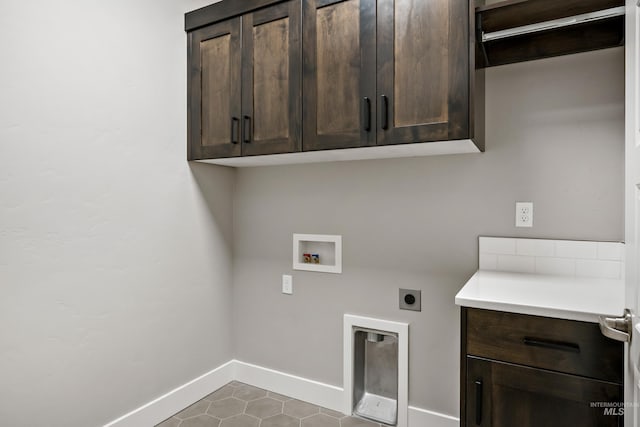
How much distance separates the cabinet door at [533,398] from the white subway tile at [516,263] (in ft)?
1.94

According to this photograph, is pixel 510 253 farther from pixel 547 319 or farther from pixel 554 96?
pixel 554 96

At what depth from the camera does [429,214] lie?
6.41ft

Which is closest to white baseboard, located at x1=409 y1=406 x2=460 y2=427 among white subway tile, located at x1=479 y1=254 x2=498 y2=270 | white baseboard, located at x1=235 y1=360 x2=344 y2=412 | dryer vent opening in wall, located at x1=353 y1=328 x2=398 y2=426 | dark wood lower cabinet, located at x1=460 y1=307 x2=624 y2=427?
dryer vent opening in wall, located at x1=353 y1=328 x2=398 y2=426

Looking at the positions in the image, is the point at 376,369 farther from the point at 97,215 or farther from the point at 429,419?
the point at 97,215

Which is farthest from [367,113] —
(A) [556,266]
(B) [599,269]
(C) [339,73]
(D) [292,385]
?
(D) [292,385]

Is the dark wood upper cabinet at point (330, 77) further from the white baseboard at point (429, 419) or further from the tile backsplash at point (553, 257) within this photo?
the white baseboard at point (429, 419)

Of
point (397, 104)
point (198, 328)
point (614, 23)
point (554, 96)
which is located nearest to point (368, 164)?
point (397, 104)

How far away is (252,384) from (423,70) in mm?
2097

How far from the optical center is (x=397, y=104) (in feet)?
5.27

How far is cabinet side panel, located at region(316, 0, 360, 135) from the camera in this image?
1.69 meters

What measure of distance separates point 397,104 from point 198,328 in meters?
1.70

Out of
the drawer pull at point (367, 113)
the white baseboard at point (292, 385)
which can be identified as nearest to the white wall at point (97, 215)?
the white baseboard at point (292, 385)

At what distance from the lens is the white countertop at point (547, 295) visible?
119cm

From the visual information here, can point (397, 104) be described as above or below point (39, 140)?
above
